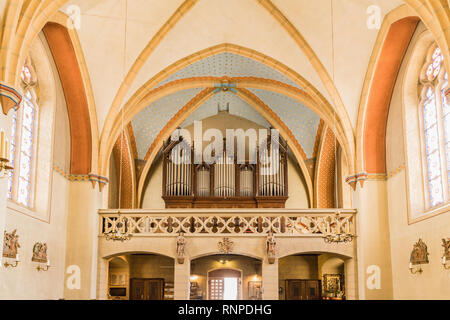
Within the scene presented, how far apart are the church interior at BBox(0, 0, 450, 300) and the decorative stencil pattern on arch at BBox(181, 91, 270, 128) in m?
1.43

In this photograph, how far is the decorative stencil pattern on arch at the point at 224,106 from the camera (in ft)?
65.9

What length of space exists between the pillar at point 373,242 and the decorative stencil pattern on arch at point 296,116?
527 centimetres

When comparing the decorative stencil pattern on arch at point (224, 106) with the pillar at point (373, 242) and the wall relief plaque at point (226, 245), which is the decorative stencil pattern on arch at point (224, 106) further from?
the pillar at point (373, 242)

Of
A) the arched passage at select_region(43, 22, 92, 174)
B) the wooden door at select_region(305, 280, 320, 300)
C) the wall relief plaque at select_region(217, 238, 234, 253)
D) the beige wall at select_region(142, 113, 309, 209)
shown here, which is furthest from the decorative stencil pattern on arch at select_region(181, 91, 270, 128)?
the wall relief plaque at select_region(217, 238, 234, 253)

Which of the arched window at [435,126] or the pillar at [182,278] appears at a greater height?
the arched window at [435,126]

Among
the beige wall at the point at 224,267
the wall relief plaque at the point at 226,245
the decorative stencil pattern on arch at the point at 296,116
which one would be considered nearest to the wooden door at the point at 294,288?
the beige wall at the point at 224,267

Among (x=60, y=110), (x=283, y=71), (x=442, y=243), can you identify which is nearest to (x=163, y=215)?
(x=60, y=110)

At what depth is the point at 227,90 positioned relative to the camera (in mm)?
18984

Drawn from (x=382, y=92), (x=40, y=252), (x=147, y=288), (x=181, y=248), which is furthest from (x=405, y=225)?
(x=147, y=288)

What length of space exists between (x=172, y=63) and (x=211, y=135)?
21.9ft

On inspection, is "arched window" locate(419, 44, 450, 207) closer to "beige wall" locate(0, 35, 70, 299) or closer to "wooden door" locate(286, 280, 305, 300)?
"wooden door" locate(286, 280, 305, 300)

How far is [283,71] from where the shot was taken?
50.5 ft

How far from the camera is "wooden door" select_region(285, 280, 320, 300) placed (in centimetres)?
1894

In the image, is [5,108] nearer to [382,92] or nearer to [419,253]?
[419,253]
